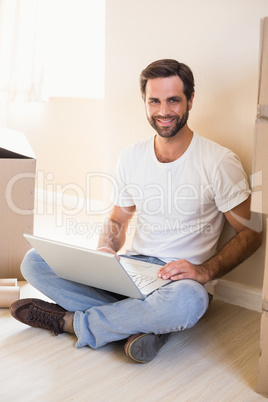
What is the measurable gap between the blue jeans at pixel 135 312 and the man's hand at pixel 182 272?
0.03 meters

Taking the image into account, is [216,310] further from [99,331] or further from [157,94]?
[157,94]

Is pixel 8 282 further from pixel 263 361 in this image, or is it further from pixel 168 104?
pixel 263 361

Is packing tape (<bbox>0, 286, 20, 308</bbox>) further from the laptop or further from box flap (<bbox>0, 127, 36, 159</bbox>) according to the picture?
box flap (<bbox>0, 127, 36, 159</bbox>)

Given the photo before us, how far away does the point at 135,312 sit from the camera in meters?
1.43

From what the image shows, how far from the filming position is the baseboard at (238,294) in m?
1.79

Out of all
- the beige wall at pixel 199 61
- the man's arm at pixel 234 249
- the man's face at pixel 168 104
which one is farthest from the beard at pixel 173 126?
the man's arm at pixel 234 249

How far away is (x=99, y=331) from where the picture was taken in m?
1.47

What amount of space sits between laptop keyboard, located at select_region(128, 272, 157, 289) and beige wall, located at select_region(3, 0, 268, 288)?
41cm

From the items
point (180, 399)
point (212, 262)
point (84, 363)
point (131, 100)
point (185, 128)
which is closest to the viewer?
point (180, 399)

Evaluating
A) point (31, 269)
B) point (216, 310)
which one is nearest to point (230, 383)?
point (216, 310)

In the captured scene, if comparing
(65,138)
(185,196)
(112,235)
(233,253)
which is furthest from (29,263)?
(65,138)

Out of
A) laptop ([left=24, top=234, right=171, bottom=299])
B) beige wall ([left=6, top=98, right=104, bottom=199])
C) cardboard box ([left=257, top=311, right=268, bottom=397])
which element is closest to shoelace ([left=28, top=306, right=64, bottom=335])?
laptop ([left=24, top=234, right=171, bottom=299])

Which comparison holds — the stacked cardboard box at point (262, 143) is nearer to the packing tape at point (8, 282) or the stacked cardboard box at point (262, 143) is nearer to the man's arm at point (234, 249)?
the man's arm at point (234, 249)

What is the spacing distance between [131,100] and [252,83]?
52 centimetres
